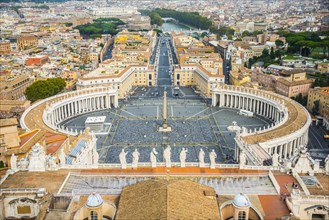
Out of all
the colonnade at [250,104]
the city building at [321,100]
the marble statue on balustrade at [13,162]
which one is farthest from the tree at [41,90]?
the city building at [321,100]

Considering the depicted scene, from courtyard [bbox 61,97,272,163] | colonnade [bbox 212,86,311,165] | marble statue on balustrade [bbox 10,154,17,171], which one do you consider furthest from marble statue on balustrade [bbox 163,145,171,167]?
courtyard [bbox 61,97,272,163]

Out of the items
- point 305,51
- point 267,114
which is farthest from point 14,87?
point 305,51

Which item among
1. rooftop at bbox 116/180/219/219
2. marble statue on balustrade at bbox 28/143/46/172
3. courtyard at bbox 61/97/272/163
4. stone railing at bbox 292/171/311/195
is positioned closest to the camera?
rooftop at bbox 116/180/219/219

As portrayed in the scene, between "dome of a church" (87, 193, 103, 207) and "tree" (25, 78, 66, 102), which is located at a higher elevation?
"dome of a church" (87, 193, 103, 207)

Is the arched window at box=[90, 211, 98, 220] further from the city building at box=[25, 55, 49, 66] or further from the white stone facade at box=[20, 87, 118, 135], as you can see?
the city building at box=[25, 55, 49, 66]

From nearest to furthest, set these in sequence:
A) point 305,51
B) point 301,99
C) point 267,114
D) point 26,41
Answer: point 267,114, point 301,99, point 305,51, point 26,41

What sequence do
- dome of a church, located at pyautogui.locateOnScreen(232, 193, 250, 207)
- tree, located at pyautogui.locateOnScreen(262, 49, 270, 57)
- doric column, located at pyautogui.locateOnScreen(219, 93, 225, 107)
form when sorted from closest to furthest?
dome of a church, located at pyautogui.locateOnScreen(232, 193, 250, 207) < doric column, located at pyautogui.locateOnScreen(219, 93, 225, 107) < tree, located at pyautogui.locateOnScreen(262, 49, 270, 57)

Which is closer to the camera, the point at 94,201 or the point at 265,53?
the point at 94,201

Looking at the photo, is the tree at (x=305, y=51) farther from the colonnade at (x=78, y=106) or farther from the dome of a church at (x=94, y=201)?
the dome of a church at (x=94, y=201)

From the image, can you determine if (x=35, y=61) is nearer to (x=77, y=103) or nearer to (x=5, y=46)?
(x=77, y=103)

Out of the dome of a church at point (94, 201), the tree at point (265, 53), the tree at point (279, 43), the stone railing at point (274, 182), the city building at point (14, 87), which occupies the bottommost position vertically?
the city building at point (14, 87)
